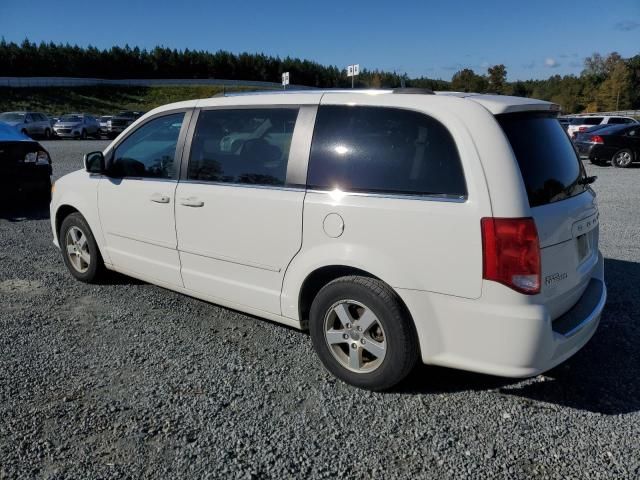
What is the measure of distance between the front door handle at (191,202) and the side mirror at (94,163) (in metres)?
1.14

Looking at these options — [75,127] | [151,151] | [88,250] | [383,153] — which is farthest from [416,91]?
[75,127]

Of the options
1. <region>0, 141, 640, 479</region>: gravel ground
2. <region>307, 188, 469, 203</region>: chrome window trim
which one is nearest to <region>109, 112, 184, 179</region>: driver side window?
<region>0, 141, 640, 479</region>: gravel ground

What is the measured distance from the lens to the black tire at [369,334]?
310cm

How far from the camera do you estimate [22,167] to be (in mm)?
8828

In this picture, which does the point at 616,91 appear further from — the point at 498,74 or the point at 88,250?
the point at 88,250

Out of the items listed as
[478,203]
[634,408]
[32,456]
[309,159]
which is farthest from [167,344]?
[634,408]

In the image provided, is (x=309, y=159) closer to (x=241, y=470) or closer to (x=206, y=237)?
(x=206, y=237)

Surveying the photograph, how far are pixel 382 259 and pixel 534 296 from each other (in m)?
0.80

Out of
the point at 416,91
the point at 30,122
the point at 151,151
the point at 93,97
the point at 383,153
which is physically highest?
the point at 416,91

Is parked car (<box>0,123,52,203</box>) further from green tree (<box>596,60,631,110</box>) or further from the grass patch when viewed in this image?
green tree (<box>596,60,631,110</box>)

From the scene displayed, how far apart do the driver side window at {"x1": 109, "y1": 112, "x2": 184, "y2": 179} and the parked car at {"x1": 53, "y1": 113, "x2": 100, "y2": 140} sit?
97.6 ft

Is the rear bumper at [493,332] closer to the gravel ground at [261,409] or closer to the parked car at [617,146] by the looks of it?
the gravel ground at [261,409]

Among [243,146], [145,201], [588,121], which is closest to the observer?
[243,146]

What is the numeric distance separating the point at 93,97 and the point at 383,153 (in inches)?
2570
